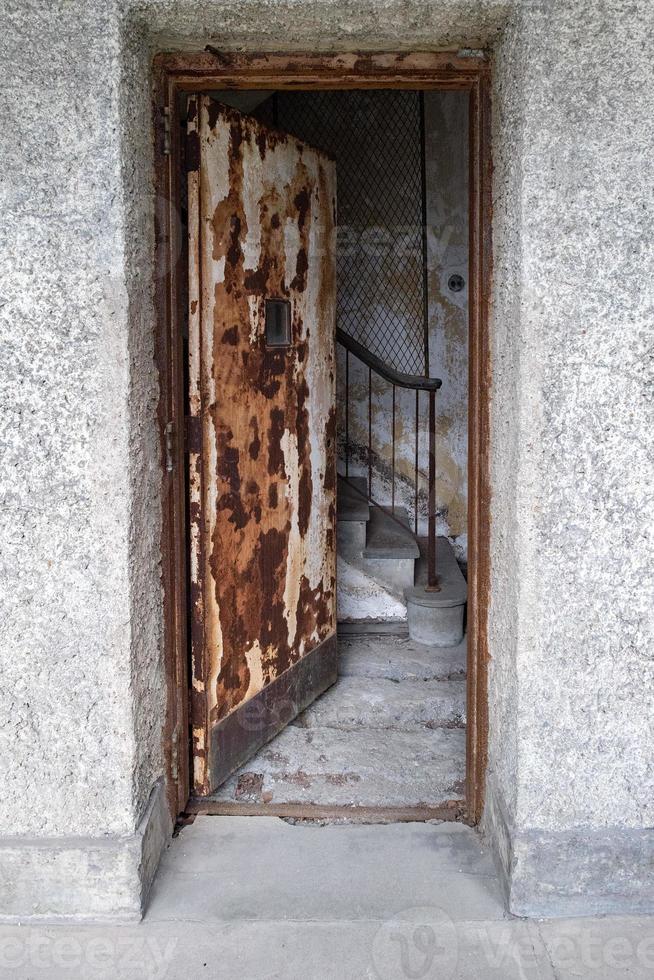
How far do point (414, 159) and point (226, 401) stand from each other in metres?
3.09

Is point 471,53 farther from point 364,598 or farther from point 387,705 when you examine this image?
point 364,598

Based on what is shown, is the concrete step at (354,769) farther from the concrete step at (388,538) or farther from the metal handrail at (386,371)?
the metal handrail at (386,371)

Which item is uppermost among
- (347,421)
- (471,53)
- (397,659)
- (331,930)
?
(471,53)

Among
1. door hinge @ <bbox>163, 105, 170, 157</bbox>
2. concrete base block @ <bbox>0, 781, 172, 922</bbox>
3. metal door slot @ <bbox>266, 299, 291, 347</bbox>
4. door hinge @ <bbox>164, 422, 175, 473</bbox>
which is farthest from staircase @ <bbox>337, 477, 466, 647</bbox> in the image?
door hinge @ <bbox>163, 105, 170, 157</bbox>

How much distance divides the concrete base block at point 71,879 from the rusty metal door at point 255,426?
522 mm

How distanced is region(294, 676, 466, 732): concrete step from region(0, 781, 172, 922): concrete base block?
117 cm

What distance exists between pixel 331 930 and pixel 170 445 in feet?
4.25

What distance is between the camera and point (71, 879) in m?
2.14

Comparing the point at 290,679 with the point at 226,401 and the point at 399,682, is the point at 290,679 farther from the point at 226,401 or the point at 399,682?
the point at 226,401

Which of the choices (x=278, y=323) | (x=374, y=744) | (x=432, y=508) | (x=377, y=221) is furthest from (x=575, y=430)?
(x=377, y=221)

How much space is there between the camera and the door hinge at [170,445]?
7.74ft

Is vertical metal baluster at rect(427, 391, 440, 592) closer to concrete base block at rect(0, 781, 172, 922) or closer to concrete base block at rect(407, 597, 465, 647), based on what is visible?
concrete base block at rect(407, 597, 465, 647)

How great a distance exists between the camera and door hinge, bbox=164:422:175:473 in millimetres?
2359

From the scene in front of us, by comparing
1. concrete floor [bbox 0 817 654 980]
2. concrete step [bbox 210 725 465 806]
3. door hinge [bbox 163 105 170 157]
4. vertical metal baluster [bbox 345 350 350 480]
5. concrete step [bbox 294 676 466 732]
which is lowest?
concrete floor [bbox 0 817 654 980]
